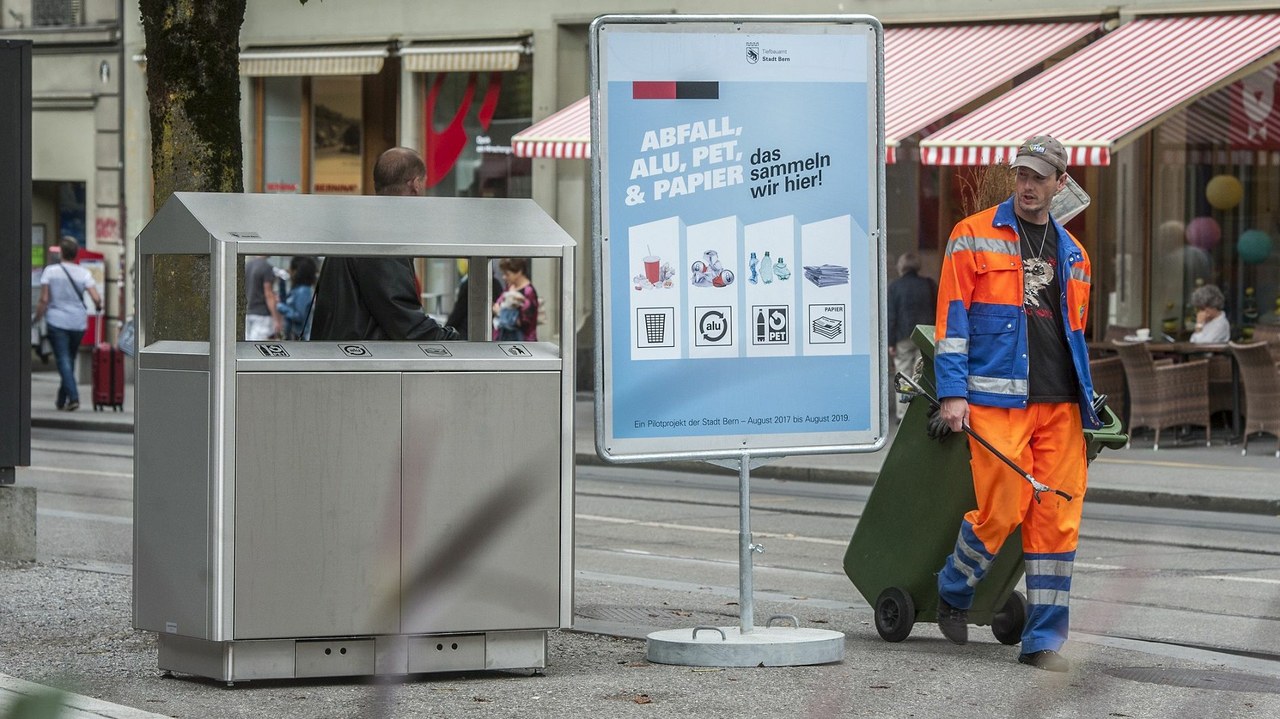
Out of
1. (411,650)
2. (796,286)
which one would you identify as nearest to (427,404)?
(411,650)

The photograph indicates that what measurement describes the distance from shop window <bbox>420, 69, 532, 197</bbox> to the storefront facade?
0.02 metres

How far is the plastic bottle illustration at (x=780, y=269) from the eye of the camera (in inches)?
235

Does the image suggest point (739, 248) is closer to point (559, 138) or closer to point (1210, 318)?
point (1210, 318)

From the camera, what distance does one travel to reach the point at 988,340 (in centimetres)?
600

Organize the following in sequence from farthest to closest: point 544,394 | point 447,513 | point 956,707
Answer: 1. point 544,394
2. point 956,707
3. point 447,513

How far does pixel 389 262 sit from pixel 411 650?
135 cm

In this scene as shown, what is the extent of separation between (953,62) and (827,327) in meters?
13.8

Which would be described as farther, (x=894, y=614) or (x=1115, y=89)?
(x=1115, y=89)

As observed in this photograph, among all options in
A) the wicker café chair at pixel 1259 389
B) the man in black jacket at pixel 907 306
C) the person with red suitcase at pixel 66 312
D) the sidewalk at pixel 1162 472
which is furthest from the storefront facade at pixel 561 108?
the person with red suitcase at pixel 66 312

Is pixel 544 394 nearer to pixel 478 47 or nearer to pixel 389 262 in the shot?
pixel 389 262

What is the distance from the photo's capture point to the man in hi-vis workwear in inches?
233

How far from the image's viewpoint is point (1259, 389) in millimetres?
15750

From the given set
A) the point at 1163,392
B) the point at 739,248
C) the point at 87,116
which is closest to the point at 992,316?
the point at 739,248

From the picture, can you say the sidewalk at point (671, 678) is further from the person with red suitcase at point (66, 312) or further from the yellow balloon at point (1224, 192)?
the person with red suitcase at point (66, 312)
